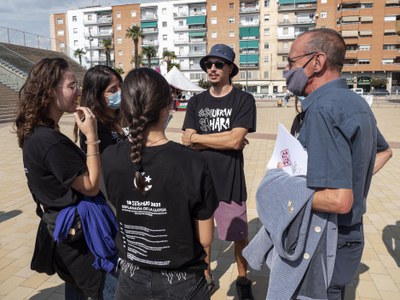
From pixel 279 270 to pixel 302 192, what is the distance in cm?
48

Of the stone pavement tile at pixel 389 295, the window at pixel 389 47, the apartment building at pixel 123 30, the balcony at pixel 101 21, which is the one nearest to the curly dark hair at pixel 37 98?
the stone pavement tile at pixel 389 295

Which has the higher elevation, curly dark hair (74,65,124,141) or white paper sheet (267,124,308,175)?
curly dark hair (74,65,124,141)

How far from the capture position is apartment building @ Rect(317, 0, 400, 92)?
57938mm

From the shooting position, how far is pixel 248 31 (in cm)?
6488

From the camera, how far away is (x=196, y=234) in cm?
169

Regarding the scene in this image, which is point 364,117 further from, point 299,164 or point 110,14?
point 110,14

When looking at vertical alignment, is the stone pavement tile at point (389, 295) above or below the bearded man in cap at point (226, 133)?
below

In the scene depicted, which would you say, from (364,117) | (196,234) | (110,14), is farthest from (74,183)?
(110,14)

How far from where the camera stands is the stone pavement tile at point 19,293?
10.3 ft

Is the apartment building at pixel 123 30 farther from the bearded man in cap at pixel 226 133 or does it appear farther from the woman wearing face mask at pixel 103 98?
the woman wearing face mask at pixel 103 98

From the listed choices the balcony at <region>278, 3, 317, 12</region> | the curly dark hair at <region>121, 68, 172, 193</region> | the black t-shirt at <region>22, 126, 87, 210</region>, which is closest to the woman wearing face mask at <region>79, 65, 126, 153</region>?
the black t-shirt at <region>22, 126, 87, 210</region>

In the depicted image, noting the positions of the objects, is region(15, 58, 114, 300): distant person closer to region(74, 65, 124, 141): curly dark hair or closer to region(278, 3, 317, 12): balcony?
region(74, 65, 124, 141): curly dark hair

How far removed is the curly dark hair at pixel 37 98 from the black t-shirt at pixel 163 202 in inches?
23.2

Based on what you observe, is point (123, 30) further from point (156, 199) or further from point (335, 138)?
point (335, 138)
